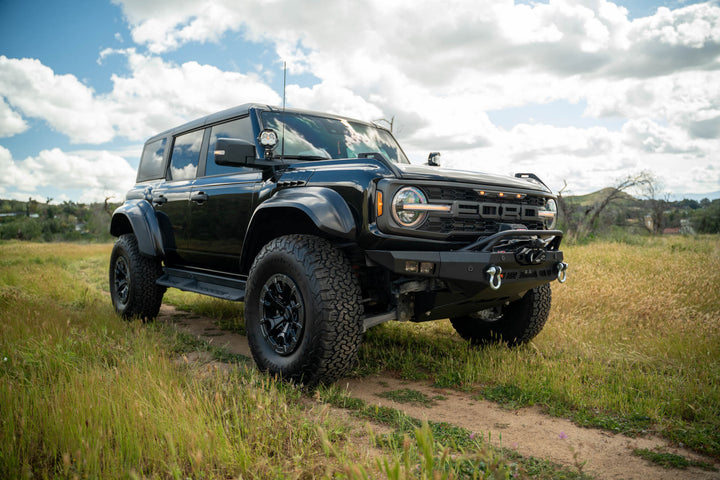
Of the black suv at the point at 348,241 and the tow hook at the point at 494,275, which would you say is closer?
the tow hook at the point at 494,275

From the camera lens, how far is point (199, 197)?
4621mm

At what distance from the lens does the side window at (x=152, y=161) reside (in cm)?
579

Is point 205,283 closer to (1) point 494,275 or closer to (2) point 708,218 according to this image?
(1) point 494,275

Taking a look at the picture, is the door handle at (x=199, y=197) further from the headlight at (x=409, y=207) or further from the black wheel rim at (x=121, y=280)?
the headlight at (x=409, y=207)

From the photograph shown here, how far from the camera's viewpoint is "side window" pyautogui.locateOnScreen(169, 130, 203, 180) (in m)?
5.03

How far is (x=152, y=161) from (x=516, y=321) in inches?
185

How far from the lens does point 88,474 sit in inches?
73.7

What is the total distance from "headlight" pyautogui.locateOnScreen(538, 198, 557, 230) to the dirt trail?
1.52 m

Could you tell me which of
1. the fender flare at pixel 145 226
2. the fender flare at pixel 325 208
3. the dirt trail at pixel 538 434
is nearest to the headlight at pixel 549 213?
the dirt trail at pixel 538 434

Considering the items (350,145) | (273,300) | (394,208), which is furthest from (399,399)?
(350,145)

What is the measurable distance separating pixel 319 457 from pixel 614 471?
4.74 feet

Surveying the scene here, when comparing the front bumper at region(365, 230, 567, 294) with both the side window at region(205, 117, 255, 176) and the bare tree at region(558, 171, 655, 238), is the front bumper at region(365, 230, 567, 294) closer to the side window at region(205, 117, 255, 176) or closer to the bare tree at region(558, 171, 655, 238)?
the side window at region(205, 117, 255, 176)

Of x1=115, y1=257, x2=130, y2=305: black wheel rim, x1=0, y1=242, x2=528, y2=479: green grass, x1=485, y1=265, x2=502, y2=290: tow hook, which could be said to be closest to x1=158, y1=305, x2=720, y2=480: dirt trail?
x1=0, y1=242, x2=528, y2=479: green grass

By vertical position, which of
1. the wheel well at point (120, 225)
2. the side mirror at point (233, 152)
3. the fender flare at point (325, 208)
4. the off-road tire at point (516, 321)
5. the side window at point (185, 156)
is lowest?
the off-road tire at point (516, 321)
